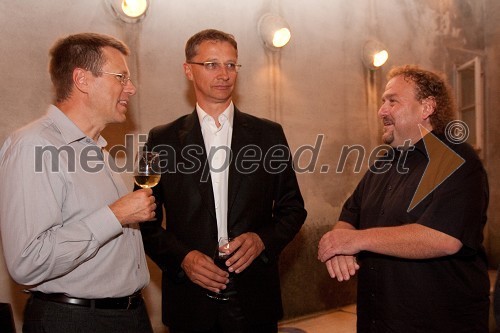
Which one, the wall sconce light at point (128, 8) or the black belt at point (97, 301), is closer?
the black belt at point (97, 301)

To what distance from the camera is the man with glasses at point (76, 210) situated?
5.27 ft

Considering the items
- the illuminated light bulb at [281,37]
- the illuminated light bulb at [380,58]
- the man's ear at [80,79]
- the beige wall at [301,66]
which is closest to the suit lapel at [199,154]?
the man's ear at [80,79]

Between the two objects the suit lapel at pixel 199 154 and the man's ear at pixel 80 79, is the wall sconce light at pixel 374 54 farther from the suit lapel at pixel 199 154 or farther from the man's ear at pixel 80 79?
the man's ear at pixel 80 79

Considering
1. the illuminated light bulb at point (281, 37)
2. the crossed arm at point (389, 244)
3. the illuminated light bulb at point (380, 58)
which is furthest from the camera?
the illuminated light bulb at point (380, 58)

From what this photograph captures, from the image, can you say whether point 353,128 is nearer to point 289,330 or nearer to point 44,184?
point 289,330

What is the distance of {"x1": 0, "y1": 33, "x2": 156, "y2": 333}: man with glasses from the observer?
1.61 m

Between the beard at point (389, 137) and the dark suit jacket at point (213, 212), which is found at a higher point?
the beard at point (389, 137)

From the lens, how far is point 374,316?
87.7 inches

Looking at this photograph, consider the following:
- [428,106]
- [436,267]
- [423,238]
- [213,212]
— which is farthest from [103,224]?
[428,106]

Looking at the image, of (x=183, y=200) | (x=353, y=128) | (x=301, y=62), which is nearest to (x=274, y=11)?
(x=301, y=62)

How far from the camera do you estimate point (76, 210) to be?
5.76ft

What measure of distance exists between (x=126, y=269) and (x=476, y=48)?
18.8ft

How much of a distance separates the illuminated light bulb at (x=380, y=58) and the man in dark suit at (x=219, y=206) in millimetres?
2797

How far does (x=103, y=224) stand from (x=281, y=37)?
3079 millimetres
